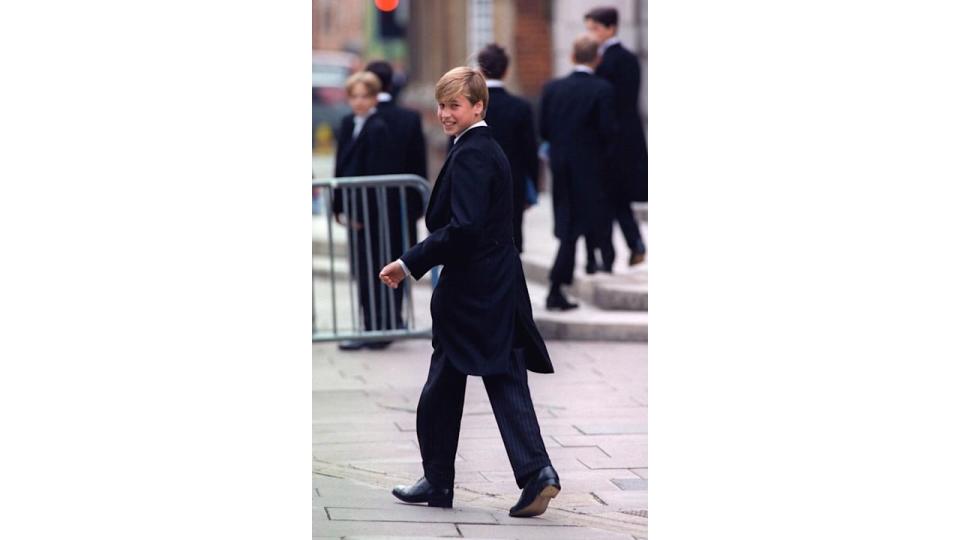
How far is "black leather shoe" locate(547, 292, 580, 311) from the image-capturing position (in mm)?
11547

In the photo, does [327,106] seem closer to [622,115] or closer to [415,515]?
[622,115]

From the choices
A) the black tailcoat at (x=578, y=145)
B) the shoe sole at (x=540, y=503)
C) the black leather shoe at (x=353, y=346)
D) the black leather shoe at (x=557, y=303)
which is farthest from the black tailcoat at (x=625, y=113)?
the shoe sole at (x=540, y=503)

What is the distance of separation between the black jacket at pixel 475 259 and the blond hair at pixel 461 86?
126 millimetres

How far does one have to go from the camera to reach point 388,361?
35.0 feet

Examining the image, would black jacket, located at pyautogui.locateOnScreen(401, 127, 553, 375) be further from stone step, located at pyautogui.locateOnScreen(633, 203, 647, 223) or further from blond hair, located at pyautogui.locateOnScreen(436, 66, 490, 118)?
stone step, located at pyautogui.locateOnScreen(633, 203, 647, 223)

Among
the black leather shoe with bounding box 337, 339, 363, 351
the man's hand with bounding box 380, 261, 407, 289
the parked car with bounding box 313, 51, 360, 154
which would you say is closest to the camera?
the man's hand with bounding box 380, 261, 407, 289

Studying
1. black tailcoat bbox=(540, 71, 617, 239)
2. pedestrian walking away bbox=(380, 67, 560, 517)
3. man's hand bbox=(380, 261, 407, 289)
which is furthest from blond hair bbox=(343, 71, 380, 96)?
man's hand bbox=(380, 261, 407, 289)

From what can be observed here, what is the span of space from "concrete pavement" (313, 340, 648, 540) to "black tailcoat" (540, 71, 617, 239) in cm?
89

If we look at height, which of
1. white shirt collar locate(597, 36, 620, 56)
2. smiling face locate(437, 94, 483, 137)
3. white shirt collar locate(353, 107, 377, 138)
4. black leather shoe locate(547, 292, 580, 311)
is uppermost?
white shirt collar locate(597, 36, 620, 56)

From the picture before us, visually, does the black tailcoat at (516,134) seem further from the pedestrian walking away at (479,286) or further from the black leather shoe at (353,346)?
the pedestrian walking away at (479,286)

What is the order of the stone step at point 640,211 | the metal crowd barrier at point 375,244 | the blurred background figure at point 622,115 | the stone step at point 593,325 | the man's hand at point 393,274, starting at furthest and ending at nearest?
1. the stone step at point 640,211
2. the blurred background figure at point 622,115
3. the stone step at point 593,325
4. the metal crowd barrier at point 375,244
5. the man's hand at point 393,274

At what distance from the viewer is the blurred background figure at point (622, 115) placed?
39.3 feet
